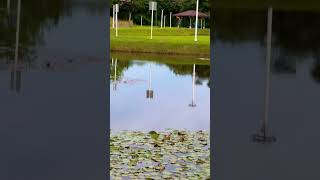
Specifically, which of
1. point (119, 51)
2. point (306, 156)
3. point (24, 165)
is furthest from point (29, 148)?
point (119, 51)

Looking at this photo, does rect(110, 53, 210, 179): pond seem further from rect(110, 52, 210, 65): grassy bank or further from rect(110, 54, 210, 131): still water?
rect(110, 52, 210, 65): grassy bank

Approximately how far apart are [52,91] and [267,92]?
1967mm

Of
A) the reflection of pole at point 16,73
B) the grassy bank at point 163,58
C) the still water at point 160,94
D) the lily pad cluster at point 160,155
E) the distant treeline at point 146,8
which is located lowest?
the lily pad cluster at point 160,155

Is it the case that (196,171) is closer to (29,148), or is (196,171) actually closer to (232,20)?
(29,148)

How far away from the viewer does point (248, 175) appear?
4.24m

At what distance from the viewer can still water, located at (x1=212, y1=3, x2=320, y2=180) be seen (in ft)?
14.5

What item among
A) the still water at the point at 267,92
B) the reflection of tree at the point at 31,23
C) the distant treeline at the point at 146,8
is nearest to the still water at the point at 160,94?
the still water at the point at 267,92

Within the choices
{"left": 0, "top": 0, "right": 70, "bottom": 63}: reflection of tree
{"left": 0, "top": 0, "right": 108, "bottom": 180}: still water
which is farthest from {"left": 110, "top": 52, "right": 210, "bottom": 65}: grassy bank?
{"left": 0, "top": 0, "right": 70, "bottom": 63}: reflection of tree

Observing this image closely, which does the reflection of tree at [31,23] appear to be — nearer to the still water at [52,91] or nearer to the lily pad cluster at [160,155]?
the still water at [52,91]

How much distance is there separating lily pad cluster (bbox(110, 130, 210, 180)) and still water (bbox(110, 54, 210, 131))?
551 millimetres

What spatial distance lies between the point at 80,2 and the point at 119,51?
11340 mm

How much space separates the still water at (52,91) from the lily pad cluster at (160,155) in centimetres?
30

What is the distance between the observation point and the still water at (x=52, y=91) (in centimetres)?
422

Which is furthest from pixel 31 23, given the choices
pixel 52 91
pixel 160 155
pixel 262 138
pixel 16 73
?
pixel 262 138
